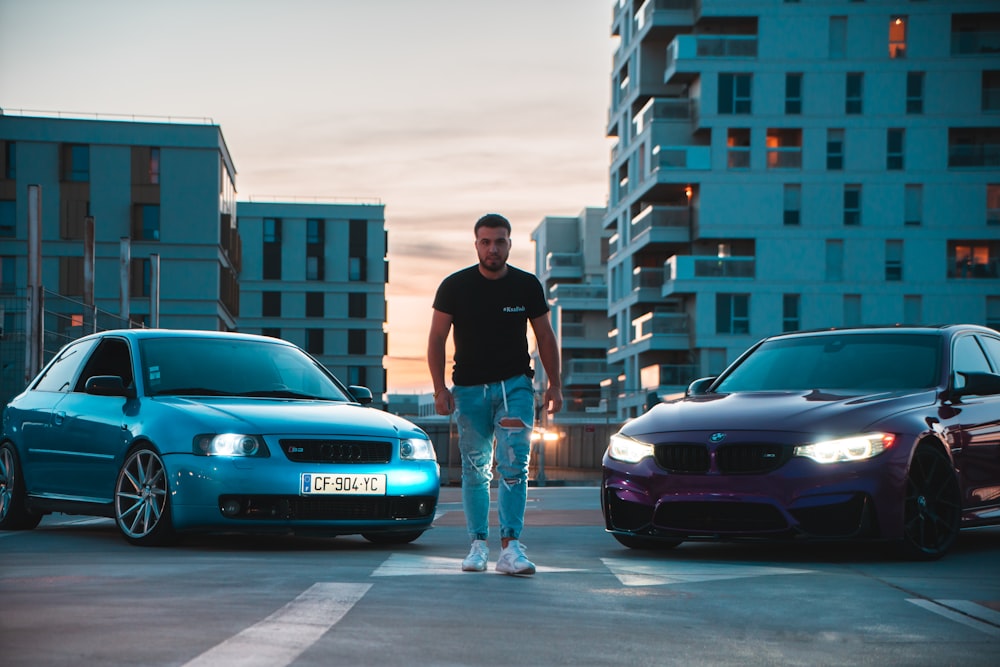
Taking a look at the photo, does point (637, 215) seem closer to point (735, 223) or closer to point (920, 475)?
point (735, 223)

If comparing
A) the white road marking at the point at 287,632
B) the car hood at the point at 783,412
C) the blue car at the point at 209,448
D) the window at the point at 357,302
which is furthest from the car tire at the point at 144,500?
the window at the point at 357,302

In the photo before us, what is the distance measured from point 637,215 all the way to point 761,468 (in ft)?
216

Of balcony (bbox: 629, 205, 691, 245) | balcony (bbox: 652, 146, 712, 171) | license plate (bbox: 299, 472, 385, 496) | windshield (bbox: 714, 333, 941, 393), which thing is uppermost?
balcony (bbox: 652, 146, 712, 171)

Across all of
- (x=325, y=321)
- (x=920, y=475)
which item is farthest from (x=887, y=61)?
(x=920, y=475)

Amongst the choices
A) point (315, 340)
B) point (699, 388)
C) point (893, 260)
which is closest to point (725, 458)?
point (699, 388)

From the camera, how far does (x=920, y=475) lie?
9.82m

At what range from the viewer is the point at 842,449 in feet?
30.9

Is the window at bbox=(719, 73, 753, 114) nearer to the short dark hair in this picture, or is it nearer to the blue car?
the blue car

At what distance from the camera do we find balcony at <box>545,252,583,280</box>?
115375mm

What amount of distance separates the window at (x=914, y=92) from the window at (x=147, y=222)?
35259 millimetres

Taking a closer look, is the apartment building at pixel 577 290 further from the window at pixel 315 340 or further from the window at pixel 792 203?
the window at pixel 792 203

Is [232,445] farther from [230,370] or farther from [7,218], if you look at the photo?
[7,218]

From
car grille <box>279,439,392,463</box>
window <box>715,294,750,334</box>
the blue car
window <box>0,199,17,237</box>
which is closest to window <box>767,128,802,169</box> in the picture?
window <box>715,294,750,334</box>

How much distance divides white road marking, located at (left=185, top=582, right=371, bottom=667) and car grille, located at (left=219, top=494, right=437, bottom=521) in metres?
2.91
